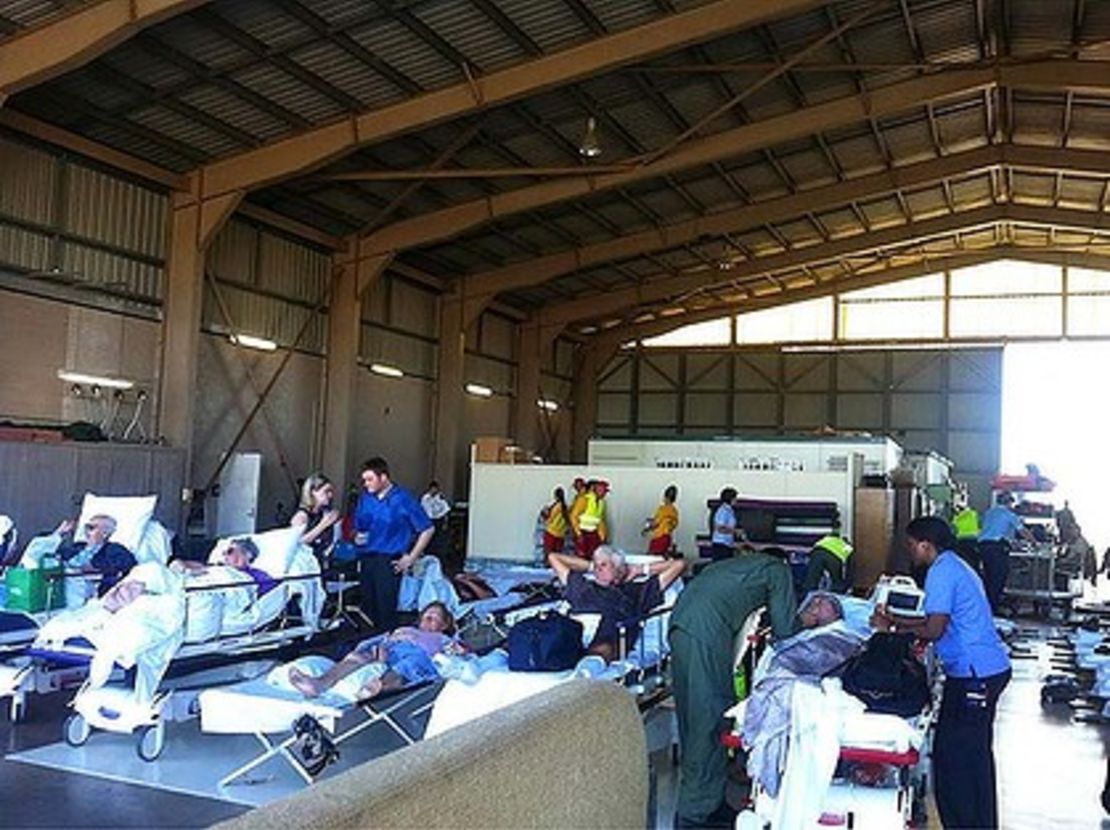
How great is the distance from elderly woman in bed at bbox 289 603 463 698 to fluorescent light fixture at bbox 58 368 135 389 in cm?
731

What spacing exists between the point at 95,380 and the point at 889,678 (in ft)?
33.2

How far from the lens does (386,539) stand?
7543 mm

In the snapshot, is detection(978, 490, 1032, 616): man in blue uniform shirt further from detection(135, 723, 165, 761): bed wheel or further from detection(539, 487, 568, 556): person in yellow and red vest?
detection(135, 723, 165, 761): bed wheel

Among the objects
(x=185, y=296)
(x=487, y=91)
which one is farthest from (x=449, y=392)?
(x=487, y=91)

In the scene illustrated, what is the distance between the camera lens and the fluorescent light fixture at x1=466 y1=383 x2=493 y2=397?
2047cm

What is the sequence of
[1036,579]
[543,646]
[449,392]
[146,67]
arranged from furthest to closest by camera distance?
1. [449,392]
2. [1036,579]
3. [146,67]
4. [543,646]

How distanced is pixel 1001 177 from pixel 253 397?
13.3m

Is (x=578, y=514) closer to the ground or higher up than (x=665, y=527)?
higher up

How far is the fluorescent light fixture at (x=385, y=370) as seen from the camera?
1740 cm

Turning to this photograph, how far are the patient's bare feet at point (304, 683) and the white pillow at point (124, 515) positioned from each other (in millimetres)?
3462

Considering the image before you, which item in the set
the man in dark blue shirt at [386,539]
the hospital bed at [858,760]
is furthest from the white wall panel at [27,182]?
the hospital bed at [858,760]

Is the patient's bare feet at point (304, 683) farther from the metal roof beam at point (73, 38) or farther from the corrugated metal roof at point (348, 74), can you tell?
the corrugated metal roof at point (348, 74)

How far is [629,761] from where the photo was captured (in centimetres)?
190

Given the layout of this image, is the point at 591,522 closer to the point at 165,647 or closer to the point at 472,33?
the point at 472,33
